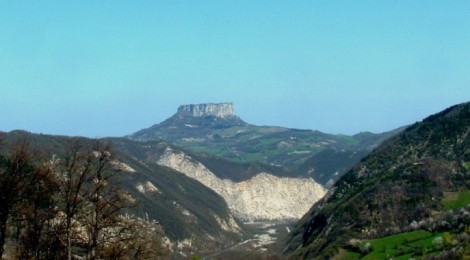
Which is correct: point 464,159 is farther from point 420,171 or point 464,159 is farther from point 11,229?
point 11,229

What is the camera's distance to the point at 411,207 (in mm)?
112938

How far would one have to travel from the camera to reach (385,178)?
13250 centimetres

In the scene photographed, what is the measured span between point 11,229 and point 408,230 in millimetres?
78040

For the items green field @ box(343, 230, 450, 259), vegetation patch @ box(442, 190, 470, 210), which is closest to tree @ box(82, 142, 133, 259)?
green field @ box(343, 230, 450, 259)

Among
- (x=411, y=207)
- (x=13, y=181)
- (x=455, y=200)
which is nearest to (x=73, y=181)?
(x=13, y=181)

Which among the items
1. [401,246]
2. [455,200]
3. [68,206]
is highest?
[68,206]

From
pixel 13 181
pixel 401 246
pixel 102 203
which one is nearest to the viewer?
pixel 13 181

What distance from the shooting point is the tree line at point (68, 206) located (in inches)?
1131

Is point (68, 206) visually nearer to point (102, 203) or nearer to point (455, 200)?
point (102, 203)

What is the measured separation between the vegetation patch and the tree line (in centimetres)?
8417

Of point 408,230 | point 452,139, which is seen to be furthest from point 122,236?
point 452,139

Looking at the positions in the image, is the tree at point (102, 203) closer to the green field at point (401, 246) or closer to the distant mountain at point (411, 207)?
the distant mountain at point (411, 207)

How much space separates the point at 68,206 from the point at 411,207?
3643 inches

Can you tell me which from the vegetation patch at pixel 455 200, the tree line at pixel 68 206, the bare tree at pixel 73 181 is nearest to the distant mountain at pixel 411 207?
the vegetation patch at pixel 455 200
